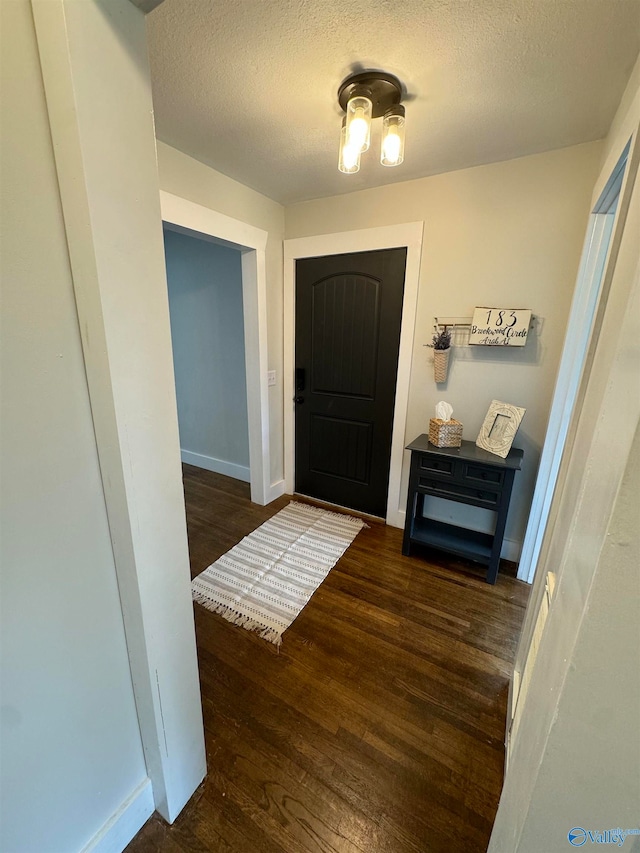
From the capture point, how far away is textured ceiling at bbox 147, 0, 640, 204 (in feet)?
3.20

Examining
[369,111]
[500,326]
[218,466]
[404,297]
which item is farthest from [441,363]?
[218,466]

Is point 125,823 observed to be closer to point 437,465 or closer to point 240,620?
point 240,620

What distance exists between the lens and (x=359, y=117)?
123cm

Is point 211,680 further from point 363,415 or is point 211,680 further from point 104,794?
point 363,415

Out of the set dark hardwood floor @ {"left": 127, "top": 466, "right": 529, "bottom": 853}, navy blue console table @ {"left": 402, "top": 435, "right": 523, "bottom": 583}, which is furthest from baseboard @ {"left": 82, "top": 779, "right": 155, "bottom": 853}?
navy blue console table @ {"left": 402, "top": 435, "right": 523, "bottom": 583}

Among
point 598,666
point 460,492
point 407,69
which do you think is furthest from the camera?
point 460,492

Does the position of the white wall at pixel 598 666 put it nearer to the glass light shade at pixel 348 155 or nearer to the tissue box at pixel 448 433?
the glass light shade at pixel 348 155

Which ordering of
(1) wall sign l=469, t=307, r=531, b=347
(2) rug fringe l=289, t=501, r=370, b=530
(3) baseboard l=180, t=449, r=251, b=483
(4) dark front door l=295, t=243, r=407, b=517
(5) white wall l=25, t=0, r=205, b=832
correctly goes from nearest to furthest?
(5) white wall l=25, t=0, r=205, b=832, (1) wall sign l=469, t=307, r=531, b=347, (4) dark front door l=295, t=243, r=407, b=517, (2) rug fringe l=289, t=501, r=370, b=530, (3) baseboard l=180, t=449, r=251, b=483

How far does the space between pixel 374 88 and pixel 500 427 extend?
1.70 meters

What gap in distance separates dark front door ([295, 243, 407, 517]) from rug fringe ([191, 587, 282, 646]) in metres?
1.26

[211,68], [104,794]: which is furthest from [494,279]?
[104,794]

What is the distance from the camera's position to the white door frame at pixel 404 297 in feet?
6.91

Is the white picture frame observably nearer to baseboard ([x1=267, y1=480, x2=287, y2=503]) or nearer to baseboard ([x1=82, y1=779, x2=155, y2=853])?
baseboard ([x1=267, y1=480, x2=287, y2=503])

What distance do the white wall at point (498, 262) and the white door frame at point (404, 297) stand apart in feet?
0.16
